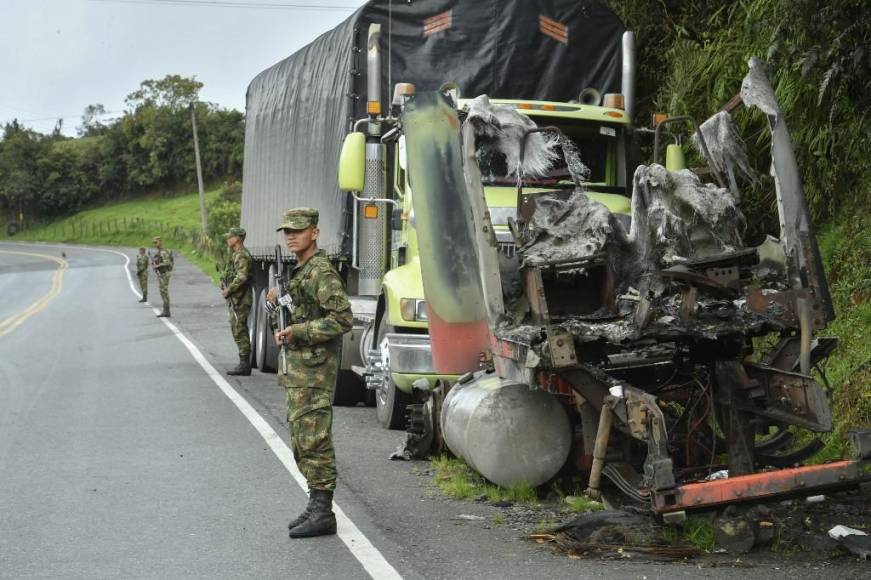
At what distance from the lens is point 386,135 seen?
11.4 metres

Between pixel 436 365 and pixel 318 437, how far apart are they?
5.39 feet

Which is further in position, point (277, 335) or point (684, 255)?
point (684, 255)

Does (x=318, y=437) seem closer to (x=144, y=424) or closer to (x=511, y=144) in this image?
(x=511, y=144)

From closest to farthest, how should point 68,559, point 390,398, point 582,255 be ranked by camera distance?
point 68,559, point 582,255, point 390,398

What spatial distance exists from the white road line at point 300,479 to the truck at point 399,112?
1051 millimetres

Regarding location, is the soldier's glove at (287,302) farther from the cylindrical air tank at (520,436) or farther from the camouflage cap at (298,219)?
the cylindrical air tank at (520,436)

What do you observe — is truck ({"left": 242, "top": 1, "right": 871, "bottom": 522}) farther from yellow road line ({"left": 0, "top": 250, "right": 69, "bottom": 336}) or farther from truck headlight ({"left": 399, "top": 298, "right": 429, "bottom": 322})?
yellow road line ({"left": 0, "top": 250, "right": 69, "bottom": 336})

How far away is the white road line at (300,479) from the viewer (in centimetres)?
612

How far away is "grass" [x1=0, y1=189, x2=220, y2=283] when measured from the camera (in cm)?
9094

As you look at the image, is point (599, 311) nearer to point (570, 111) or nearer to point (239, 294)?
point (570, 111)

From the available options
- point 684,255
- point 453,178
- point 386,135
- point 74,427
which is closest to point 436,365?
point 453,178

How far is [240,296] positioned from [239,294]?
31 millimetres

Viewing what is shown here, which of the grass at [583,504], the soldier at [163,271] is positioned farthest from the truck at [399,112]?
the soldier at [163,271]

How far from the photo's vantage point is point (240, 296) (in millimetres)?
16922
